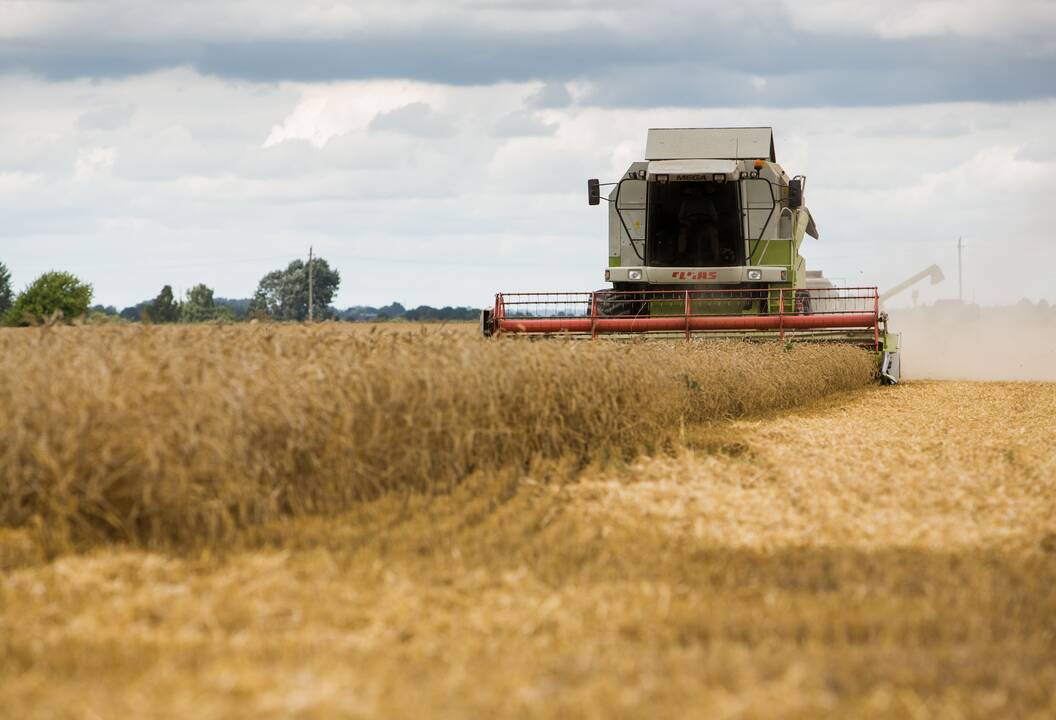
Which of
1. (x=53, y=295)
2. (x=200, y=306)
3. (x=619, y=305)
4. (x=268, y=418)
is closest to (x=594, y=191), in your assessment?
(x=619, y=305)

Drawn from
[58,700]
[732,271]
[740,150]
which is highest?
[740,150]

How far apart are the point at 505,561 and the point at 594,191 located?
1179 centimetres

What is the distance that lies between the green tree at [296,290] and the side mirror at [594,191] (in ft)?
260

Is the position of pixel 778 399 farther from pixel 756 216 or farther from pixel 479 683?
Answer: pixel 479 683

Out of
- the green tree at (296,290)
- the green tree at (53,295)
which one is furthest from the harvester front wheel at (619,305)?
the green tree at (296,290)

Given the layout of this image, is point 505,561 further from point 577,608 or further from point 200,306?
point 200,306

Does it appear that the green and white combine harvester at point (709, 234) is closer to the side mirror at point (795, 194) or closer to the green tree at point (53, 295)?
the side mirror at point (795, 194)

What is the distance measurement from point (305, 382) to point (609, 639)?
3.23 m

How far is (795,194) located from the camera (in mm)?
17484

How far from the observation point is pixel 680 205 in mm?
17688

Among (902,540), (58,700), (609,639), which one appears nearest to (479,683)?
(609,639)

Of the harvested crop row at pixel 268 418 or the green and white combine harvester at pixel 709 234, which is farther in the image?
the green and white combine harvester at pixel 709 234

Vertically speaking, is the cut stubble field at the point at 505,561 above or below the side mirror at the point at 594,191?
below

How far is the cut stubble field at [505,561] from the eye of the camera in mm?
4074
